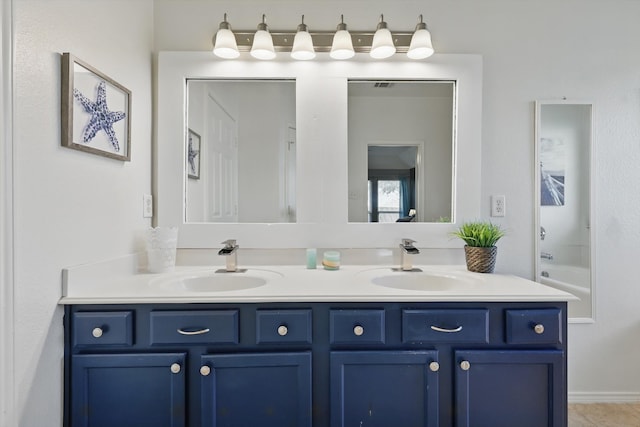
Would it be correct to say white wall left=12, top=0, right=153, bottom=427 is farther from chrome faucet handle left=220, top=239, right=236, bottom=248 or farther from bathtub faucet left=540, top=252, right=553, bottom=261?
bathtub faucet left=540, top=252, right=553, bottom=261

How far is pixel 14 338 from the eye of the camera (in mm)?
919

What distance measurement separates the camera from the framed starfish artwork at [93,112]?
1.08 meters

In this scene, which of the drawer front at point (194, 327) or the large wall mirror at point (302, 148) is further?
the large wall mirror at point (302, 148)

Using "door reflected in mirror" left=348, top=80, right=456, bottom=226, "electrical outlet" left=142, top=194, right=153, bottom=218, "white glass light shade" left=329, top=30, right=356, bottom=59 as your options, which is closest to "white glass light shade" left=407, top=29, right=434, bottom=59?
"door reflected in mirror" left=348, top=80, right=456, bottom=226

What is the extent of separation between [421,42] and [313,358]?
1.49 meters

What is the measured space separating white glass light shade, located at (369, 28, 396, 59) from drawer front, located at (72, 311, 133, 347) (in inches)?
60.9

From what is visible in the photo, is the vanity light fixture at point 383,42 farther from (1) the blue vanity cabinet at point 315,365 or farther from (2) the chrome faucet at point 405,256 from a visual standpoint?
(1) the blue vanity cabinet at point 315,365

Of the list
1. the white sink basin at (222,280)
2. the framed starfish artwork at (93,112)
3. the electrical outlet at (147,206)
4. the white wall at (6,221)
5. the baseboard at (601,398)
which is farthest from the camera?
the baseboard at (601,398)

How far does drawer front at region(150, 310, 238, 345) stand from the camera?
109 centimetres

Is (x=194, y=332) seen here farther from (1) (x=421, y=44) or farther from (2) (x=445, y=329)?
(1) (x=421, y=44)

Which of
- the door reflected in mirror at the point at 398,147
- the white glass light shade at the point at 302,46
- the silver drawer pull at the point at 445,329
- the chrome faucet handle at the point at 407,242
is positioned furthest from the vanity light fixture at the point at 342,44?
the silver drawer pull at the point at 445,329

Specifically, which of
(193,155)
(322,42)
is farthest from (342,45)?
(193,155)

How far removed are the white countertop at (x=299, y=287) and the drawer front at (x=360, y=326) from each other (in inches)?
2.1

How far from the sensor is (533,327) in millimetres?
1131
